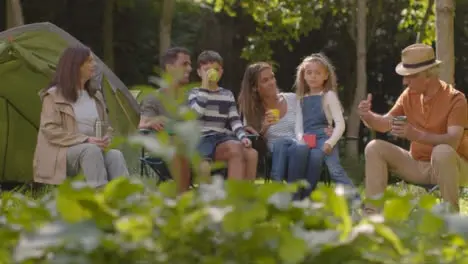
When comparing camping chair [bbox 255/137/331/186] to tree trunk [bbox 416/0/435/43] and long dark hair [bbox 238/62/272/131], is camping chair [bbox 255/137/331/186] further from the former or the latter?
tree trunk [bbox 416/0/435/43]

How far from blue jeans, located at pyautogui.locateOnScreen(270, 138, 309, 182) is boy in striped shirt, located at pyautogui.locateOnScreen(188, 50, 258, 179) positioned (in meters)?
0.15

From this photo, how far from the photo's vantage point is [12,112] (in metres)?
8.77

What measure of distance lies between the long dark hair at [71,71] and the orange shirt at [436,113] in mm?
1969

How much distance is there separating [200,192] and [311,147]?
495 centimetres

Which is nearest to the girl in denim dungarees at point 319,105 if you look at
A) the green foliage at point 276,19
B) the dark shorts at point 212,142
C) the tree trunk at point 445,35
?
the dark shorts at point 212,142

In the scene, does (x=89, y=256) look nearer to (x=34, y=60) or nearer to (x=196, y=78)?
(x=34, y=60)

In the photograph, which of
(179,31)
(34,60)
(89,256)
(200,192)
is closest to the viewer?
(89,256)

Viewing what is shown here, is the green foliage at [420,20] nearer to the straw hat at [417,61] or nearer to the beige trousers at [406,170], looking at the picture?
the straw hat at [417,61]

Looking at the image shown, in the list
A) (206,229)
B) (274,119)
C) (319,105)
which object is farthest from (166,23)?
(206,229)

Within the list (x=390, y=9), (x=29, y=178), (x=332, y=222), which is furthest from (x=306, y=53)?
(x=332, y=222)

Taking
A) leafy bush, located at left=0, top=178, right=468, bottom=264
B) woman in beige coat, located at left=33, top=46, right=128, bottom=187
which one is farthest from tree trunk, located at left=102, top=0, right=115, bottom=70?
leafy bush, located at left=0, top=178, right=468, bottom=264

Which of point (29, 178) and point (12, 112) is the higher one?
point (12, 112)

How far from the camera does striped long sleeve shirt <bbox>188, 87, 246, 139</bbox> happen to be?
6.47 m

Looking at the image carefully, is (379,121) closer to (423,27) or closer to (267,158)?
(267,158)
